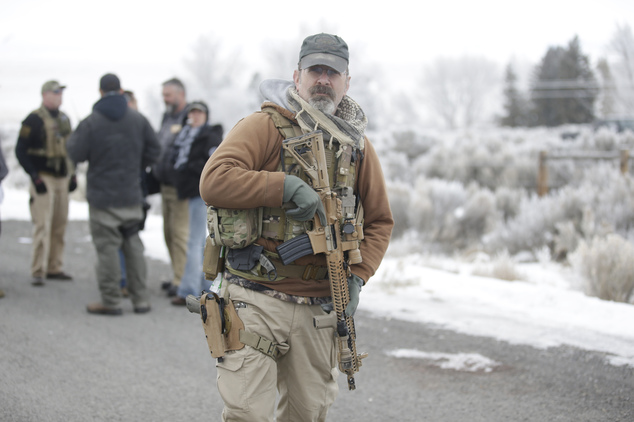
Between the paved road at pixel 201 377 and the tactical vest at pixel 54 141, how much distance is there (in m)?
1.75

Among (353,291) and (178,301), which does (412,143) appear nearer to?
(178,301)

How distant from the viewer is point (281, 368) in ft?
9.70

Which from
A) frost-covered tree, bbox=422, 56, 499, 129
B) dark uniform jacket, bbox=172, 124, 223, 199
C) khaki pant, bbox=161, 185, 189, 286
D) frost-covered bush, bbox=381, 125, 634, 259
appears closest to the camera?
dark uniform jacket, bbox=172, 124, 223, 199

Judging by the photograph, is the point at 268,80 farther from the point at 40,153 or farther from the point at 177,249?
the point at 40,153

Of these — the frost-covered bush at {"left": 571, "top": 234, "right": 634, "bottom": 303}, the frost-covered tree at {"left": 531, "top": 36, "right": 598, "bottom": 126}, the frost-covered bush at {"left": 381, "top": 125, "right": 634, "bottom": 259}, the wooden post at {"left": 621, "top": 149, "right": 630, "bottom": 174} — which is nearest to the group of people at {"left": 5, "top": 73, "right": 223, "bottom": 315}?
the frost-covered bush at {"left": 571, "top": 234, "right": 634, "bottom": 303}

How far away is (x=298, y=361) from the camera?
2.88 metres

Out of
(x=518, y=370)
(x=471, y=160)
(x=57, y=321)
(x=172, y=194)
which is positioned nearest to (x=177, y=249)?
(x=172, y=194)

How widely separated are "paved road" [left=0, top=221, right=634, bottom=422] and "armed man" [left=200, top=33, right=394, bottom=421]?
4.31ft

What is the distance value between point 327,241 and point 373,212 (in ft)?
1.36

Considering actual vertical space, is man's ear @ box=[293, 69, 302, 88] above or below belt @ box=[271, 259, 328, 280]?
above

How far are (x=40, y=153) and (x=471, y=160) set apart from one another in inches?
517

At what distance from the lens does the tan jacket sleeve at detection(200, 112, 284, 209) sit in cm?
266

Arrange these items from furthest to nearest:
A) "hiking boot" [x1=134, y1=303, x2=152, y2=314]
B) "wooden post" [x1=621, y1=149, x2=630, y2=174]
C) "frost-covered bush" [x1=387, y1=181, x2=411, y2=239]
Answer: "wooden post" [x1=621, y1=149, x2=630, y2=174], "frost-covered bush" [x1=387, y1=181, x2=411, y2=239], "hiking boot" [x1=134, y1=303, x2=152, y2=314]

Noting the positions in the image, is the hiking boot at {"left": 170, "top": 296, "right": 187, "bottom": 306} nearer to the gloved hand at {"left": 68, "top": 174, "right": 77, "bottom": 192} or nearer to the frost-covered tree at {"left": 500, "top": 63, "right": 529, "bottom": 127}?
the gloved hand at {"left": 68, "top": 174, "right": 77, "bottom": 192}
